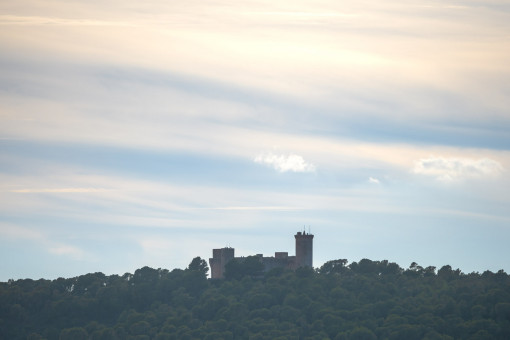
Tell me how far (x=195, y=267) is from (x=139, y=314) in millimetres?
15560

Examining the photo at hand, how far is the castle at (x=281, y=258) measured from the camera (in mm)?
123000

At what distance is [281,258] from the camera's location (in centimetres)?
12862

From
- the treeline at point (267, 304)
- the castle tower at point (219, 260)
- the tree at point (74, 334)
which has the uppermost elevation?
the castle tower at point (219, 260)

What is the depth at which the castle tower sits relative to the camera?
5044 inches

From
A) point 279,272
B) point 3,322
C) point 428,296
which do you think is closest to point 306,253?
point 279,272

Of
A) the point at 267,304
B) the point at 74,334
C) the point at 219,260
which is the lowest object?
the point at 74,334

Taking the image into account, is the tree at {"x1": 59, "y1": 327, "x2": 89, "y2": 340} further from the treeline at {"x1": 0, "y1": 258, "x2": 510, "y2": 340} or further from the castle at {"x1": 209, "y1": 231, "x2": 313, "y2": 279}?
the castle at {"x1": 209, "y1": 231, "x2": 313, "y2": 279}

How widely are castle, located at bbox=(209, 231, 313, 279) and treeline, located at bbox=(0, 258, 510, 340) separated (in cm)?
135

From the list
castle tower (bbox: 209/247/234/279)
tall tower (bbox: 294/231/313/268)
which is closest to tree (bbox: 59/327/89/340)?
castle tower (bbox: 209/247/234/279)

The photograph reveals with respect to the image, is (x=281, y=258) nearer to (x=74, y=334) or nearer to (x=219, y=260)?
(x=219, y=260)

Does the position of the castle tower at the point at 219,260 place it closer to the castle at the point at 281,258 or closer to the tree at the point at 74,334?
the castle at the point at 281,258

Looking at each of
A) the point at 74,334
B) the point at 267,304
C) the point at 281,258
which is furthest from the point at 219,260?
the point at 74,334

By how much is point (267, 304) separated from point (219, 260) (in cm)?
1291

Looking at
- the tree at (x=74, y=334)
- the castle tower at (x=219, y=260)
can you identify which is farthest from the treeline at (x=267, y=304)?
the castle tower at (x=219, y=260)
